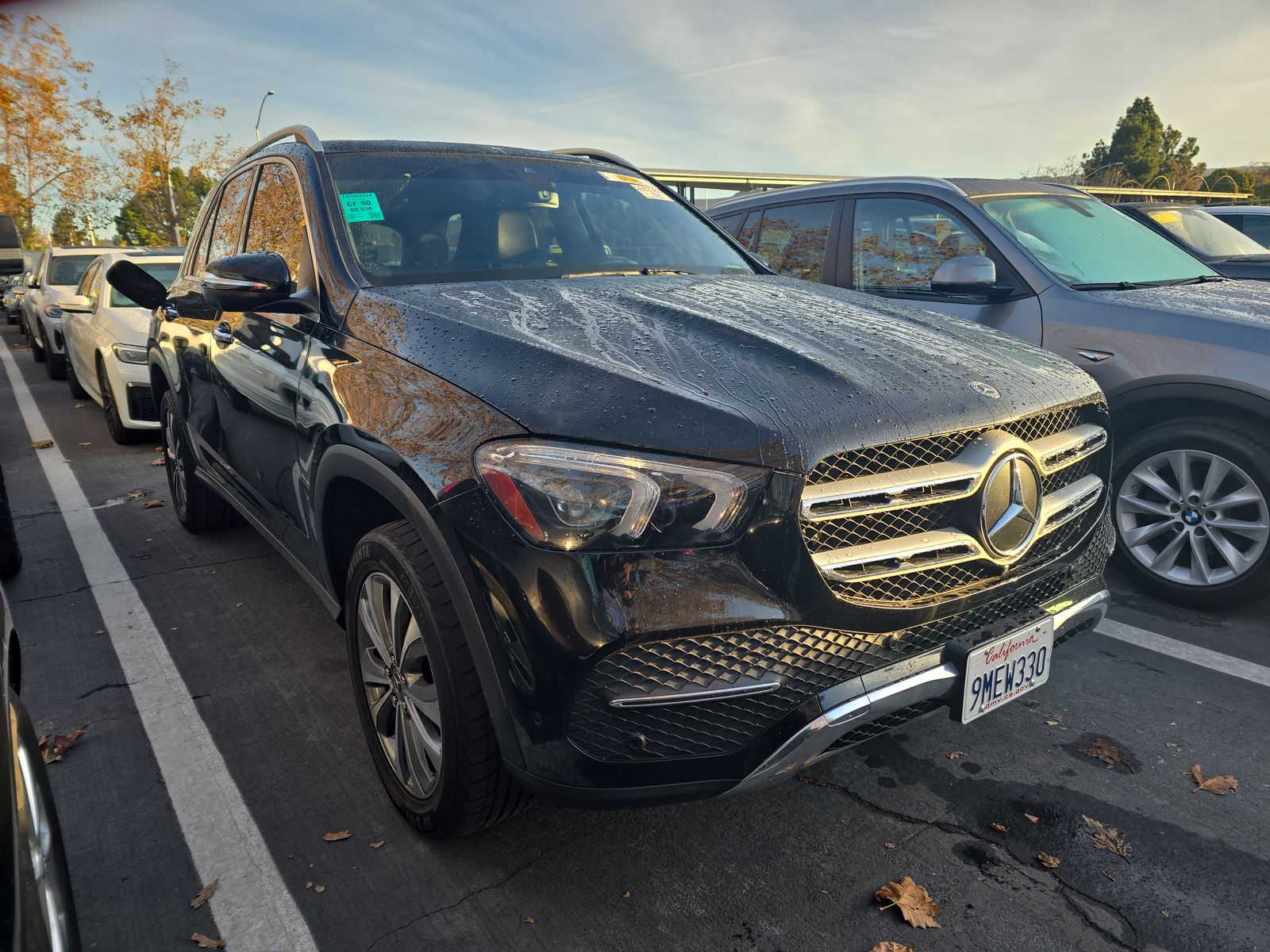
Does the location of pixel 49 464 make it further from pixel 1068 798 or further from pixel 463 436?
pixel 1068 798

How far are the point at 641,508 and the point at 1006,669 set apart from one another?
110 cm

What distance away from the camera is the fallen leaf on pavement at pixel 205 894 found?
2293 millimetres

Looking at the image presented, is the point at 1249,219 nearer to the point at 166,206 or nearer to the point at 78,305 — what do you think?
the point at 78,305


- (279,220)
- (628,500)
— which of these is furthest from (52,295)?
(628,500)

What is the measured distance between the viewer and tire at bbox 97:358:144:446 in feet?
25.4

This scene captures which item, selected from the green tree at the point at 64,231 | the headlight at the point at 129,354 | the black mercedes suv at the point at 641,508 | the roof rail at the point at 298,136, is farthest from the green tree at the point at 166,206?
the black mercedes suv at the point at 641,508

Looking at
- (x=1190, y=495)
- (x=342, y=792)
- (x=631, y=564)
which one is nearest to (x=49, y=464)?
(x=342, y=792)

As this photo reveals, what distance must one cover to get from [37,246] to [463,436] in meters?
66.4

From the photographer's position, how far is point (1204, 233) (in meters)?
7.23

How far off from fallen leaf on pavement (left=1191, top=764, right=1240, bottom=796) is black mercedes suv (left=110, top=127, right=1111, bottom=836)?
0.68m

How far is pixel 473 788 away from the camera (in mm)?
2180

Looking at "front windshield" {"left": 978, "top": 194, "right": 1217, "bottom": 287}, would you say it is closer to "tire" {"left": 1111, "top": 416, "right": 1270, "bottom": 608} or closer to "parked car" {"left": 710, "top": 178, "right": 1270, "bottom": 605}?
"parked car" {"left": 710, "top": 178, "right": 1270, "bottom": 605}

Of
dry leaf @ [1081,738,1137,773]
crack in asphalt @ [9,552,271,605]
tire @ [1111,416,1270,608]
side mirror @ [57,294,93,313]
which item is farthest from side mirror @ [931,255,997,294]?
side mirror @ [57,294,93,313]

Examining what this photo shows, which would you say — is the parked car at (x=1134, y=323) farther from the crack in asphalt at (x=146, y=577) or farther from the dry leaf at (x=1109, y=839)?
the crack in asphalt at (x=146, y=577)
